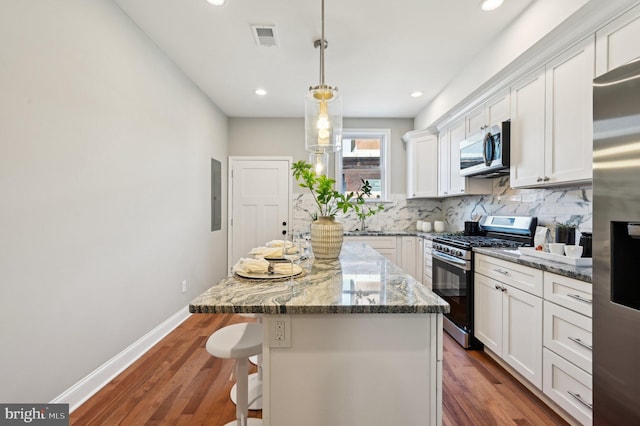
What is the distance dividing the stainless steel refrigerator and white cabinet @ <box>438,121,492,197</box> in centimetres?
228

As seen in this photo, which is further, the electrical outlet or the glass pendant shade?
the glass pendant shade

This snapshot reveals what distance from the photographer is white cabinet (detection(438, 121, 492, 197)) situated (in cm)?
347

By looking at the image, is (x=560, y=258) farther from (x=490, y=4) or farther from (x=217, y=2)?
(x=217, y=2)

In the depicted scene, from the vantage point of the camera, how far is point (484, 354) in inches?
105

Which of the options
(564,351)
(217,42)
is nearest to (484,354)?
(564,351)

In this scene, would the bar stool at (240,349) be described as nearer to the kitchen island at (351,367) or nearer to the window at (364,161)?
the kitchen island at (351,367)

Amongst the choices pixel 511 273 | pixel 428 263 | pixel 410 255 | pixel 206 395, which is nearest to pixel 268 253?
pixel 206 395

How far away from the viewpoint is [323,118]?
6.70 ft

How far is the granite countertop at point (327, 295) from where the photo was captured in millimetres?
1120

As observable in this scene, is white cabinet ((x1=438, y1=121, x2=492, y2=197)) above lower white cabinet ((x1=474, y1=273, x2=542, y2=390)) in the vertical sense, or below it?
above

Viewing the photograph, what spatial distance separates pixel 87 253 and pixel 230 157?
10.3 feet

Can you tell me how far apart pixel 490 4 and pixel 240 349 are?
8.99ft

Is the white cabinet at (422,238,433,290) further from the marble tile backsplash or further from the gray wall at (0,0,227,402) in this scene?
the gray wall at (0,0,227,402)

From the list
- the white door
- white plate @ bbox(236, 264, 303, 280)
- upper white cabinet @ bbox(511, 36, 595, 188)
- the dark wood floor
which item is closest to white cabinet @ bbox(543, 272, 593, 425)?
the dark wood floor
